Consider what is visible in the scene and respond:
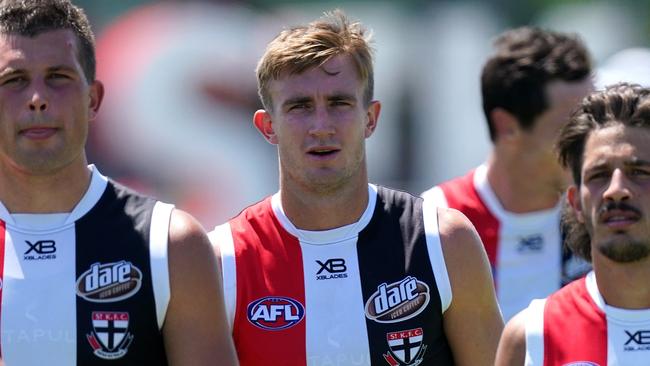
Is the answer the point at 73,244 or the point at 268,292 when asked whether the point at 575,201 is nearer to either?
the point at 268,292

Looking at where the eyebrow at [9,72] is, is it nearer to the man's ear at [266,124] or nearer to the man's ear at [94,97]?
the man's ear at [94,97]

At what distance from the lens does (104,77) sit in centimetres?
1199

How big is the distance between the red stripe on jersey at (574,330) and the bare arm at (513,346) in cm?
7

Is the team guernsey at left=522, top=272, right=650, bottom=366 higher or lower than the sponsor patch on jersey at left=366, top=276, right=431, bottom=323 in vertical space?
lower

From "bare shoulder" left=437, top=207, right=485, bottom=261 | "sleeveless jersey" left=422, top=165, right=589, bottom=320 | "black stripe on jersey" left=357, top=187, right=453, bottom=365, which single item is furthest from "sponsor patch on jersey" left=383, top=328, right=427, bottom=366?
"sleeveless jersey" left=422, top=165, right=589, bottom=320

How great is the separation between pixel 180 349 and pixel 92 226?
0.52 metres

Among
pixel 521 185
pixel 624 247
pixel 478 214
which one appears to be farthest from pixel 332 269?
pixel 521 185

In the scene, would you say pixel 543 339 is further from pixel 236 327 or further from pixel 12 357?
pixel 12 357

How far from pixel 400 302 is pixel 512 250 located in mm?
2077

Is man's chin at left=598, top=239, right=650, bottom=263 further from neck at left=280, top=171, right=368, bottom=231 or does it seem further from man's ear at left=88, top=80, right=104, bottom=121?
man's ear at left=88, top=80, right=104, bottom=121

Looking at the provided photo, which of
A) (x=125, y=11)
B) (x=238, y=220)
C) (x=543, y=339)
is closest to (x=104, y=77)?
(x=125, y=11)

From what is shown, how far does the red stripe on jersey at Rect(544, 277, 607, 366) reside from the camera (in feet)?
15.0

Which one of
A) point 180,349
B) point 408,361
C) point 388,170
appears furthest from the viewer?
point 388,170

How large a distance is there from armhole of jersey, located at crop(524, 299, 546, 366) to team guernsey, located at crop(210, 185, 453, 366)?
0.38 m
